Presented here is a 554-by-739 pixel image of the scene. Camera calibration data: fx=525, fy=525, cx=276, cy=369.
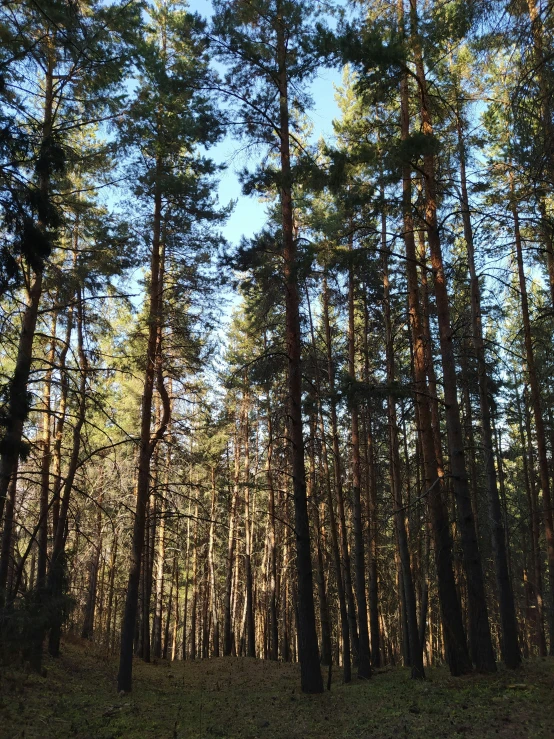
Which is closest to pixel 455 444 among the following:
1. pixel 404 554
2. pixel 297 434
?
pixel 297 434

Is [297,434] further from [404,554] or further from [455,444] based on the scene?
[404,554]

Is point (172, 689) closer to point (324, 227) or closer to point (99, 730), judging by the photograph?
point (99, 730)

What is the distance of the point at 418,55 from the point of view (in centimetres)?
1041

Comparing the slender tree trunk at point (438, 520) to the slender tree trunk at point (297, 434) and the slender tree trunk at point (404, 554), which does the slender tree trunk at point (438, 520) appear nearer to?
the slender tree trunk at point (404, 554)

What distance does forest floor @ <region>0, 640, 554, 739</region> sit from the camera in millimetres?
6633

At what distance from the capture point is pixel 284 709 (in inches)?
372

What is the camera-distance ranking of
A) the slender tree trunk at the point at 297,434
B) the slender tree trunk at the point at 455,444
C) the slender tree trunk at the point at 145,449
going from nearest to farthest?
the slender tree trunk at the point at 455,444 < the slender tree trunk at the point at 297,434 < the slender tree trunk at the point at 145,449

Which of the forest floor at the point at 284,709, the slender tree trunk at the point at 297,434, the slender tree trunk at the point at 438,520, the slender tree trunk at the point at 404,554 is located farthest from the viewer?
the slender tree trunk at the point at 404,554

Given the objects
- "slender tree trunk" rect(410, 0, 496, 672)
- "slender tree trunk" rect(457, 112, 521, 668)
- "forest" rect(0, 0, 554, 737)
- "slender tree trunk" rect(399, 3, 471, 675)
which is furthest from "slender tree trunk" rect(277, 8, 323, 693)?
"slender tree trunk" rect(457, 112, 521, 668)

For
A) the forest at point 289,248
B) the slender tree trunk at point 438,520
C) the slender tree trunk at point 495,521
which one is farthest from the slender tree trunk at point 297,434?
the slender tree trunk at point 495,521

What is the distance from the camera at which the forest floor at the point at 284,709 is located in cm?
663

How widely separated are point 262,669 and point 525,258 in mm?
15323

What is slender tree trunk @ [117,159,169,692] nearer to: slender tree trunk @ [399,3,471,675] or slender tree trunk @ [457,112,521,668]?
slender tree trunk @ [399,3,471,675]

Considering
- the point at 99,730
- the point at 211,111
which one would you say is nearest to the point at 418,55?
the point at 211,111
